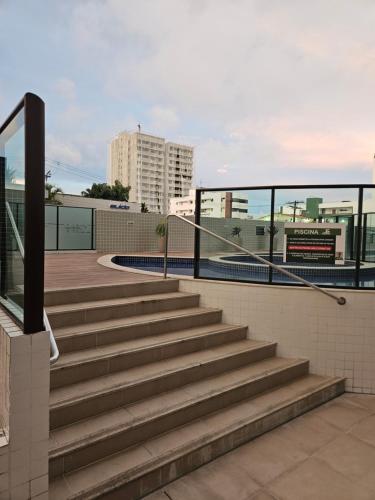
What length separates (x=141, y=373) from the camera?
2.79 metres

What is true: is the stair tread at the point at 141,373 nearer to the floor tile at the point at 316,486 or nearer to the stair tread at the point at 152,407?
the stair tread at the point at 152,407

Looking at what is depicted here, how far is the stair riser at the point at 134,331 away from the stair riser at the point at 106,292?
650 mm

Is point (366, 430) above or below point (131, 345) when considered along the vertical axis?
below

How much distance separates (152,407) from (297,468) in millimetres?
1156

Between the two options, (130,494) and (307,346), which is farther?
(307,346)

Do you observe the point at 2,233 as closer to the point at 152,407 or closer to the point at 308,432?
the point at 152,407

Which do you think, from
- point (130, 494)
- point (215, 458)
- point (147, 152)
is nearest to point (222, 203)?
point (215, 458)

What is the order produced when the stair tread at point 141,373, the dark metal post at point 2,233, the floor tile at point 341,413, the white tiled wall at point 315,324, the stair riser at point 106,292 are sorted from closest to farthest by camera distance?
the dark metal post at point 2,233 → the stair tread at point 141,373 → the floor tile at point 341,413 → the stair riser at point 106,292 → the white tiled wall at point 315,324

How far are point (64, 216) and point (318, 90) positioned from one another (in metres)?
7.93

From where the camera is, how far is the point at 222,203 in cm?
480

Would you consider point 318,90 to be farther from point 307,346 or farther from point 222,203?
point 307,346

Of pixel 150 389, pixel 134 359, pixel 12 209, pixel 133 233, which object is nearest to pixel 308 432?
pixel 150 389

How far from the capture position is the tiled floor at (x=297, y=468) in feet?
6.82

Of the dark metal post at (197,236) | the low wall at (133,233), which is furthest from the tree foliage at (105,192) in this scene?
the dark metal post at (197,236)
